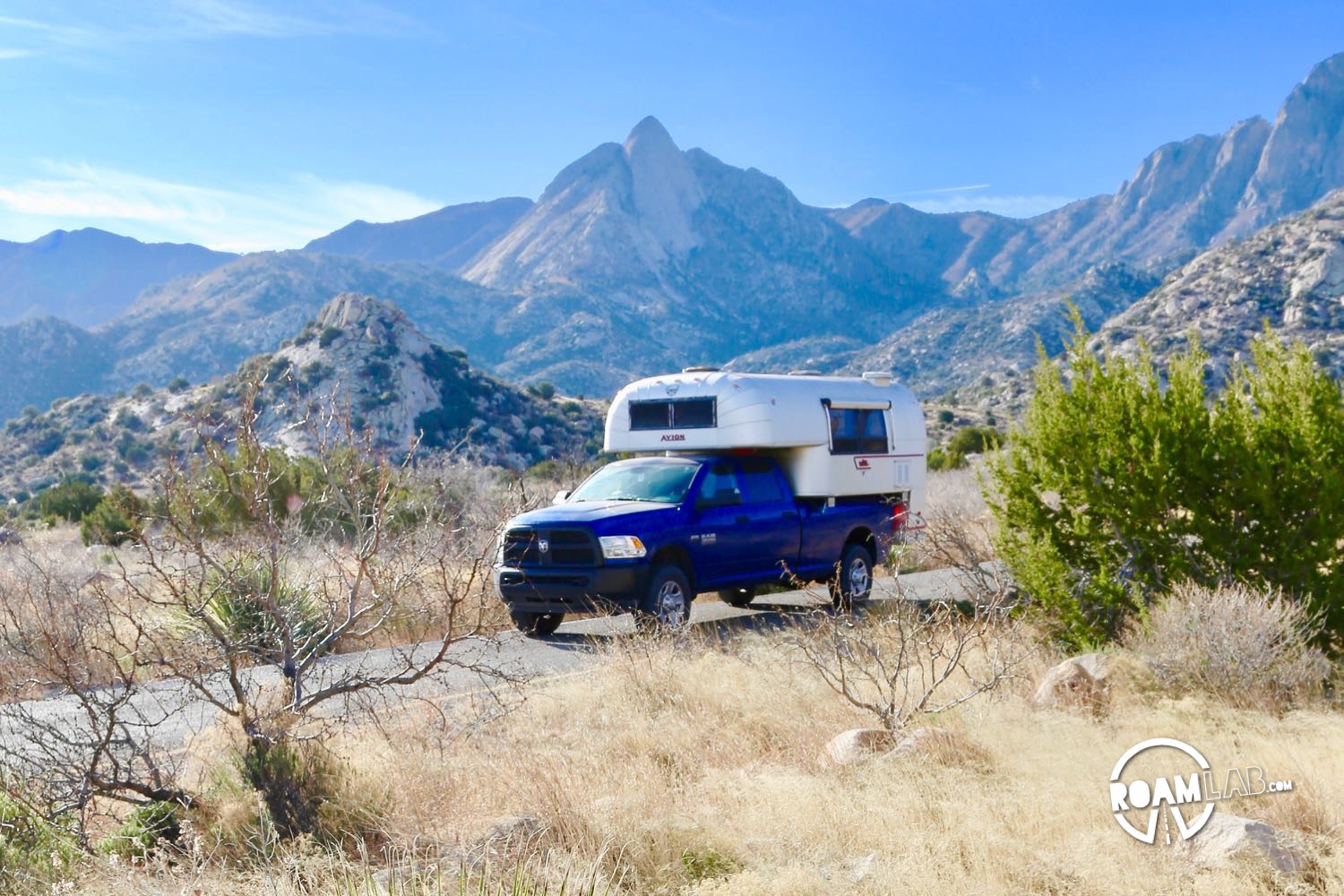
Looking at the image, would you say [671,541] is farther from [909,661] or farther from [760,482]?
[909,661]

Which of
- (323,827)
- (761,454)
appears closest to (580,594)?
(761,454)

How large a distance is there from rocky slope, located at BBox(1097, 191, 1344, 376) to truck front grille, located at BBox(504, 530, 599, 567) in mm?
47406

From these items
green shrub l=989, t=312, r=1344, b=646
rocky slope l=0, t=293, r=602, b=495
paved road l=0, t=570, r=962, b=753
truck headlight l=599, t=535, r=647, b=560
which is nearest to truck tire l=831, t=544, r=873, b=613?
paved road l=0, t=570, r=962, b=753

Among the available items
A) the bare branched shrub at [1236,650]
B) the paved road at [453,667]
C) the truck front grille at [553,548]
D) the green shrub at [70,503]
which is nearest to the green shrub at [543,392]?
the green shrub at [70,503]

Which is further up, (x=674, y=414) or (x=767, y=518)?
(x=674, y=414)

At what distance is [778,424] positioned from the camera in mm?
14500

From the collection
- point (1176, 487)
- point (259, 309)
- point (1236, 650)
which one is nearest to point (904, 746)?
point (1236, 650)

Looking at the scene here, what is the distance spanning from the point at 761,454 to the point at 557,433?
40.2 m

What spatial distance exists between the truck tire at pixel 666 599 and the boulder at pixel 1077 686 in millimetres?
4463

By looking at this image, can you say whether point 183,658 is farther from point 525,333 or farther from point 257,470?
point 525,333

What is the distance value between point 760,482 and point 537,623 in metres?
3.25

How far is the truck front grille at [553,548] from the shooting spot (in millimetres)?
12156

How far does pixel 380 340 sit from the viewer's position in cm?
5962

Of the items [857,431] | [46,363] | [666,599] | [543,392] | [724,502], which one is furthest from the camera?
[46,363]
